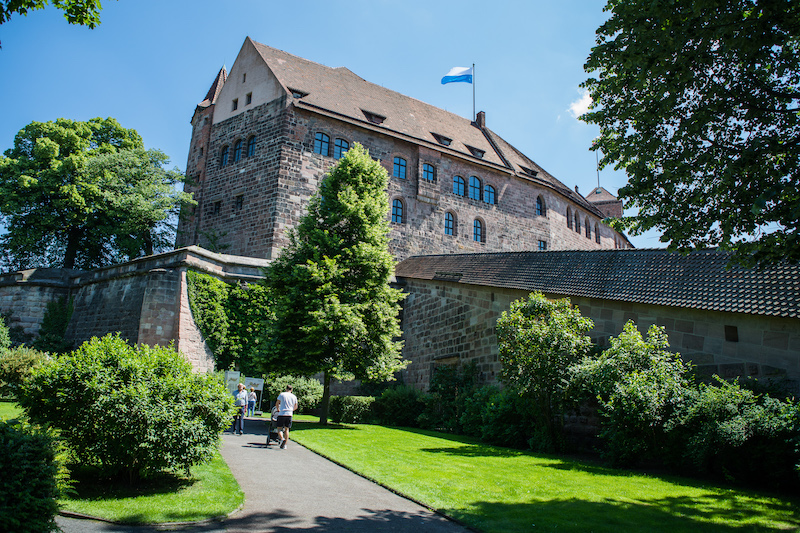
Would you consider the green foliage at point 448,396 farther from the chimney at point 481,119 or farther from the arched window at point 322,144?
the chimney at point 481,119

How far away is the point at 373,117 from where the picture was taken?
108 feet

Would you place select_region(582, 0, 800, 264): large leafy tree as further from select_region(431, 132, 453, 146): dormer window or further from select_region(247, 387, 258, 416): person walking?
select_region(431, 132, 453, 146): dormer window

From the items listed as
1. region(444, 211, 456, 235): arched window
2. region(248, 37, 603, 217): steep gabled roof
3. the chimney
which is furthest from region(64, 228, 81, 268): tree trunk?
the chimney

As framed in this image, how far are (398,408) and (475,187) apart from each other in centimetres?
2000

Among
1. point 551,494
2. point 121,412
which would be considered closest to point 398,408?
point 551,494

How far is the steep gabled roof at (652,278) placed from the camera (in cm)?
1303

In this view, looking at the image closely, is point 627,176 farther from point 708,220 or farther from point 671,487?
point 671,487

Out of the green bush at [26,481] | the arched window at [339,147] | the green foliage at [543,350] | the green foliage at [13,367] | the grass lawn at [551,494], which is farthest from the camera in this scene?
the arched window at [339,147]

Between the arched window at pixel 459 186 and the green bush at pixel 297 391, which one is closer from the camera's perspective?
the green bush at pixel 297 391

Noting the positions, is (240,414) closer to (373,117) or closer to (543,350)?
(543,350)

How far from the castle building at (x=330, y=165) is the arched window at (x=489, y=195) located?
0.26ft

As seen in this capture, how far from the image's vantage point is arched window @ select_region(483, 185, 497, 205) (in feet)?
120

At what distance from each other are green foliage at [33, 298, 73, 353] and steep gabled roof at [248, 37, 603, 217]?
50.6 feet

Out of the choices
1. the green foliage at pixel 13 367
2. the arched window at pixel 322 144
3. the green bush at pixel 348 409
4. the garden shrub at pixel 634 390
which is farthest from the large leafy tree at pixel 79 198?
the garden shrub at pixel 634 390
